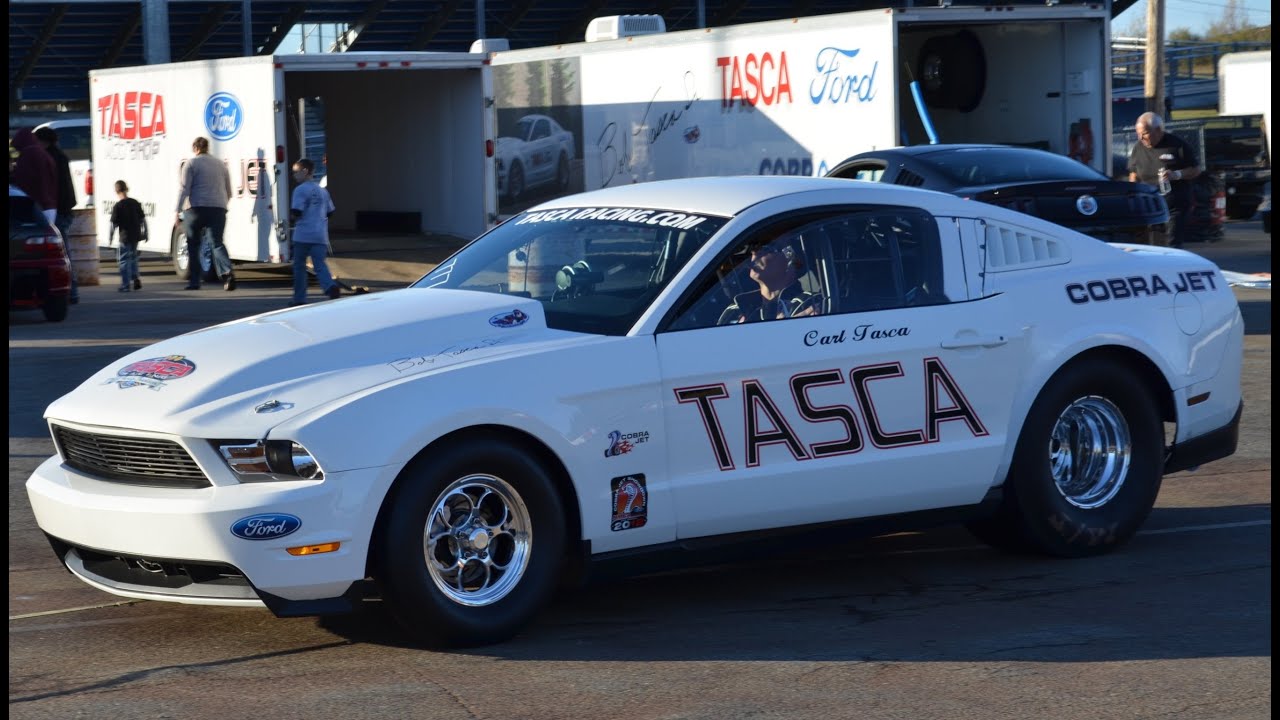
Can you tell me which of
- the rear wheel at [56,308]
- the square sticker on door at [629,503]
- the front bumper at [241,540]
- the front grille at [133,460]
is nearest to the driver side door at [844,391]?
the square sticker on door at [629,503]

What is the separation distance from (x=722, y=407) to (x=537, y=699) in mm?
1376

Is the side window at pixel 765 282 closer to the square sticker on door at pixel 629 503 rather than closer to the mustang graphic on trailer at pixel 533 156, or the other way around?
the square sticker on door at pixel 629 503

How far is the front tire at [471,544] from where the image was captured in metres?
5.34

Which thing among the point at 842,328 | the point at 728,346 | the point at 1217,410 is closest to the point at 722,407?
the point at 728,346

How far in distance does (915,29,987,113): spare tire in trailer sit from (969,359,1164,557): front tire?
14.4 meters

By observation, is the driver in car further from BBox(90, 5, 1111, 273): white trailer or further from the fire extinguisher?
the fire extinguisher

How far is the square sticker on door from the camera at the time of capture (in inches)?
226

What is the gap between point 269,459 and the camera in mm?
5250

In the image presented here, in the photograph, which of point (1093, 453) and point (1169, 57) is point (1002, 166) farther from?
point (1169, 57)

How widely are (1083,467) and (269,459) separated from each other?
3.42 m

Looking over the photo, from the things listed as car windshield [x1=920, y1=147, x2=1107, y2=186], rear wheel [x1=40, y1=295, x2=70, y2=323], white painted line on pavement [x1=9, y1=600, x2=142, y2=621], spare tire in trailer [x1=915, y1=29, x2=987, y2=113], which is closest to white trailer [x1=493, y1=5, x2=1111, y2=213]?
spare tire in trailer [x1=915, y1=29, x2=987, y2=113]
